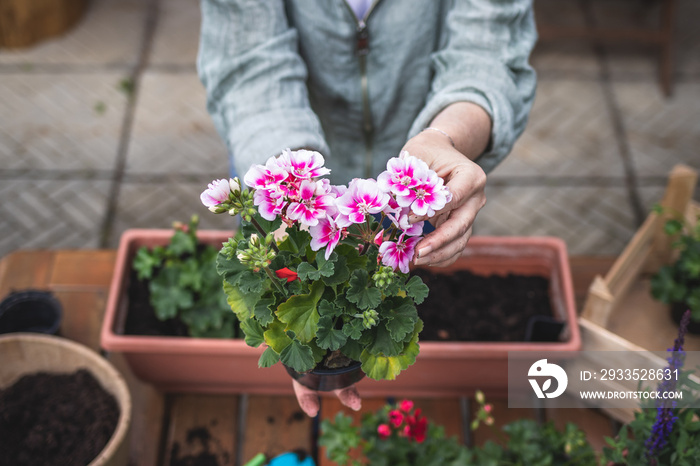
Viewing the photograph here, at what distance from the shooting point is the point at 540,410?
82.5 inches

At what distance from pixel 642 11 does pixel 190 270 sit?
413 cm

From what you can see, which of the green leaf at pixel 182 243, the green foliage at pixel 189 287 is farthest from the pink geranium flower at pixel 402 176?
the green leaf at pixel 182 243

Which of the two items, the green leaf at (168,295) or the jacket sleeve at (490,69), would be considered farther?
the green leaf at (168,295)

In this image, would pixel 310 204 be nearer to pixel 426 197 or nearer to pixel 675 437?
pixel 426 197

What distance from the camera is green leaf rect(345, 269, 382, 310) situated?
108 cm

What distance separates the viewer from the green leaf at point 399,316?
1126mm

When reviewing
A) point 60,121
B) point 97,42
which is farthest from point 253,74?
point 97,42

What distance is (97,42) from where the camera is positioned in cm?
436

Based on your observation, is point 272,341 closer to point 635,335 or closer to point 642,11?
point 635,335

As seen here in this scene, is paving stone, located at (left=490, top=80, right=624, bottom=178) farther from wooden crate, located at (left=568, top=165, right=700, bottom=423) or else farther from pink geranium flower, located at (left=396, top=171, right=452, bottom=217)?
pink geranium flower, located at (left=396, top=171, right=452, bottom=217)

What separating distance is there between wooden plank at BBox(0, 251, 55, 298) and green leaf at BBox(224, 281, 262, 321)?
1.36 metres

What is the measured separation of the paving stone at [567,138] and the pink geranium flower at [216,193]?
2.88 m

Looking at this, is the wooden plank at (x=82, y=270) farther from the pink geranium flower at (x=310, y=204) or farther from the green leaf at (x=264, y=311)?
the pink geranium flower at (x=310, y=204)

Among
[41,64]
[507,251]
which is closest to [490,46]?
[507,251]
